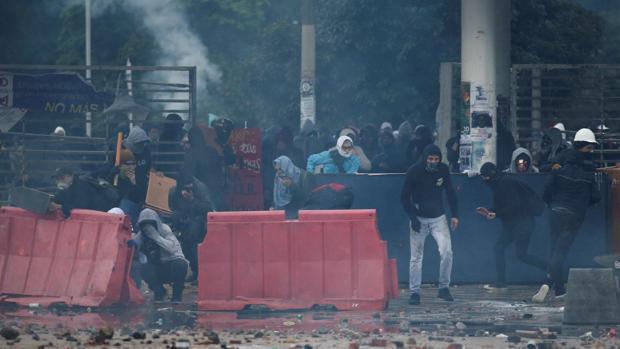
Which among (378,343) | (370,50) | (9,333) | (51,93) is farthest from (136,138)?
(370,50)

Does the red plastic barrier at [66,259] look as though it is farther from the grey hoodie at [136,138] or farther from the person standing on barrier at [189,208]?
the grey hoodie at [136,138]

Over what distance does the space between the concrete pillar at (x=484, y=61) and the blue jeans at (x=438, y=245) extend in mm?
2482

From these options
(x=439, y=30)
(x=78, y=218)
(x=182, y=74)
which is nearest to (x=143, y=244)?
(x=78, y=218)

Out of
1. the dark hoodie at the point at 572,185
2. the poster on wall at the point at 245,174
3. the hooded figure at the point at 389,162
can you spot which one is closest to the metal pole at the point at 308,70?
the hooded figure at the point at 389,162

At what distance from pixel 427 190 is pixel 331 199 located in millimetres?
1026

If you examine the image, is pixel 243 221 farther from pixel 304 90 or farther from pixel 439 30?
pixel 439 30

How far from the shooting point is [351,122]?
3734 cm

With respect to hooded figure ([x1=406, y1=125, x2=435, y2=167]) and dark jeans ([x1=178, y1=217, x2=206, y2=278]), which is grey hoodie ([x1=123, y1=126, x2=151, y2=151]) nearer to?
dark jeans ([x1=178, y1=217, x2=206, y2=278])

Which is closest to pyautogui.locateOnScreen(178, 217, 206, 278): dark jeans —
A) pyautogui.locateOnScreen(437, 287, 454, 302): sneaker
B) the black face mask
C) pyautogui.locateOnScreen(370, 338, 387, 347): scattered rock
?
the black face mask

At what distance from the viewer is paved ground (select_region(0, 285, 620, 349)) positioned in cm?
1175

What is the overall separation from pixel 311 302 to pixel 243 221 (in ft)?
3.48

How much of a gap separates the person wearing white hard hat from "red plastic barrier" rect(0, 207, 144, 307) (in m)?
4.44

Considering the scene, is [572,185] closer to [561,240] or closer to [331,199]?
[561,240]

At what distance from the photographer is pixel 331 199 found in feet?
50.2
